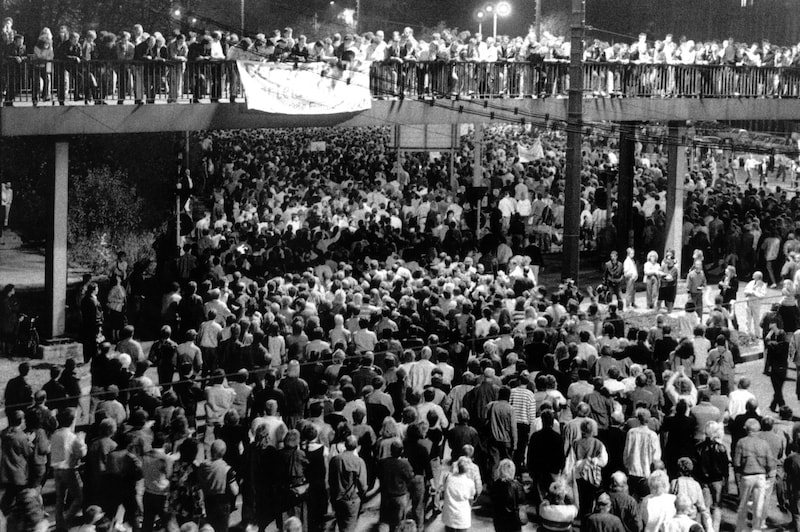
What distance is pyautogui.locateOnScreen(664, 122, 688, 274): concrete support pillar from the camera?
93.1 ft

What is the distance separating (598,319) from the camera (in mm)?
18688

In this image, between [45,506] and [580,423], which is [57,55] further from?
[580,423]

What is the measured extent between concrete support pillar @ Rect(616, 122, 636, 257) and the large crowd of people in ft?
14.9

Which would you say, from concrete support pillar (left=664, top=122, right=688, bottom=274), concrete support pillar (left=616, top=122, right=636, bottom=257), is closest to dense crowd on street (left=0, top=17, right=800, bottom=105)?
concrete support pillar (left=664, top=122, right=688, bottom=274)

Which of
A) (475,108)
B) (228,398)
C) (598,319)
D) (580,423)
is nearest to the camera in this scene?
(580,423)

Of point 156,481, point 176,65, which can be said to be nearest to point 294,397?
point 156,481

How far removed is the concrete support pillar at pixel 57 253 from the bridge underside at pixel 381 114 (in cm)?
63

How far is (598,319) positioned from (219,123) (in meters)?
8.14

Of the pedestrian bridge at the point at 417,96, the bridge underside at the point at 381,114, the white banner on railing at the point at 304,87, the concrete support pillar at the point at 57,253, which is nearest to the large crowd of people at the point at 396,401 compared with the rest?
the concrete support pillar at the point at 57,253

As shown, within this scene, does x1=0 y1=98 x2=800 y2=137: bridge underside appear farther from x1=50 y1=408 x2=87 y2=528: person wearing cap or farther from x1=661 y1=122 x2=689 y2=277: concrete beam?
x1=50 y1=408 x2=87 y2=528: person wearing cap

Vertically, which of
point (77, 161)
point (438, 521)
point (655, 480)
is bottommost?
point (438, 521)

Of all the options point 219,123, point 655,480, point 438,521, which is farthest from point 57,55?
point 655,480

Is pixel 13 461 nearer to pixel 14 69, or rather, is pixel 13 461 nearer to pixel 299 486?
pixel 299 486

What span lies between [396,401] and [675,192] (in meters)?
15.4
